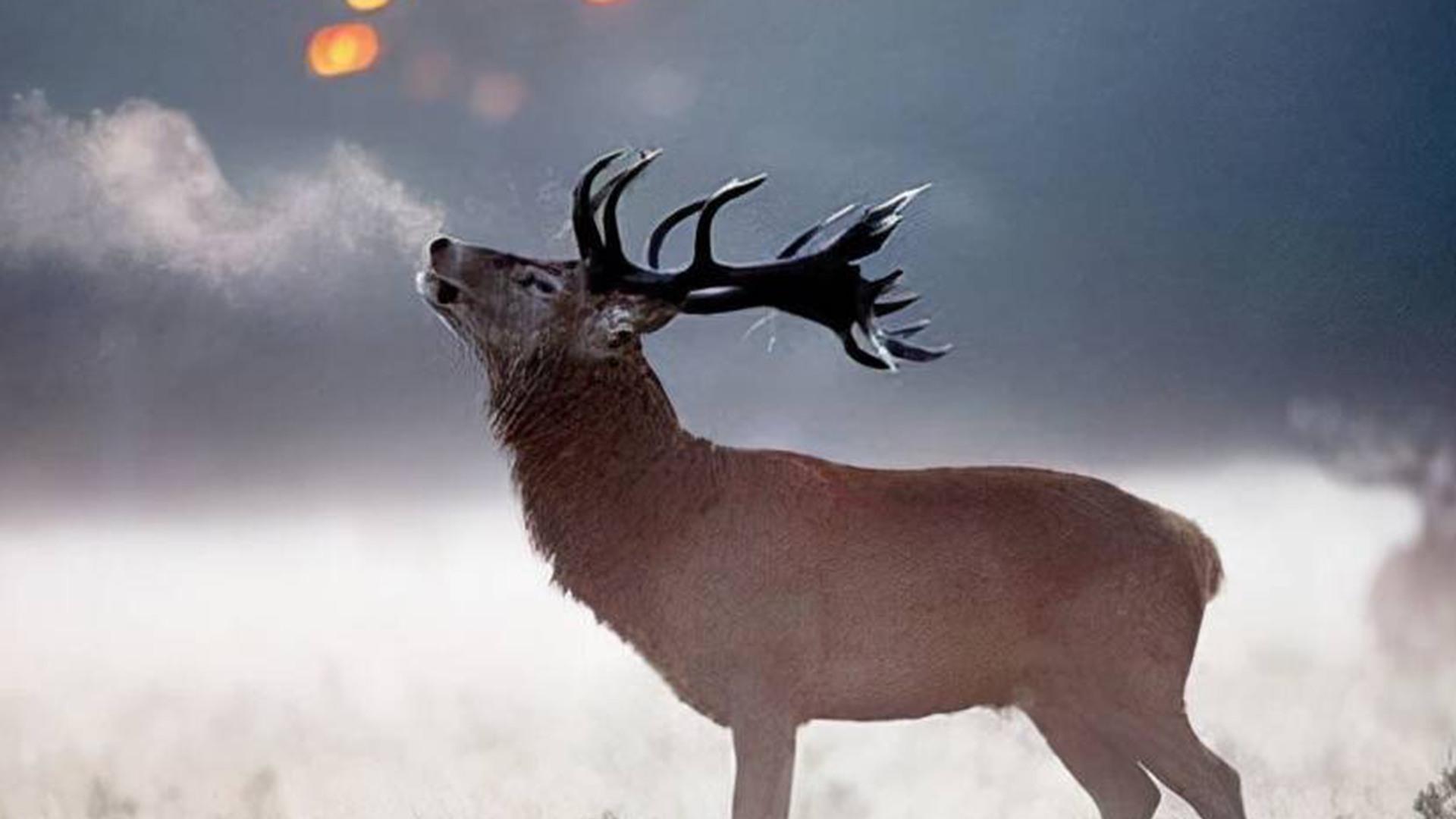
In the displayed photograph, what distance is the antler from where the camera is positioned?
217 inches

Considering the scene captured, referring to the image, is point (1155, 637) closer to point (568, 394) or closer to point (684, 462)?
point (684, 462)

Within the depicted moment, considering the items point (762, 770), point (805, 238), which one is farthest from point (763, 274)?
point (762, 770)

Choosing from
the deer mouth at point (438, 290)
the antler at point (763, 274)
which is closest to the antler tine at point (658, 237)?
the antler at point (763, 274)

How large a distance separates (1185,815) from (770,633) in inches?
77.9

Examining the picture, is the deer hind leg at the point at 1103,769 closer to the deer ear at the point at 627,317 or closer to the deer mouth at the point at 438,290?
the deer ear at the point at 627,317

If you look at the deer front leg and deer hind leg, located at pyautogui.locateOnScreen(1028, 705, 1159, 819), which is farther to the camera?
deer hind leg, located at pyautogui.locateOnScreen(1028, 705, 1159, 819)

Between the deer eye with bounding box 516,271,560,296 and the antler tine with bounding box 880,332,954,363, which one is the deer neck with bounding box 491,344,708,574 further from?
the antler tine with bounding box 880,332,954,363

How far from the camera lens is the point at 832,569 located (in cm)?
520

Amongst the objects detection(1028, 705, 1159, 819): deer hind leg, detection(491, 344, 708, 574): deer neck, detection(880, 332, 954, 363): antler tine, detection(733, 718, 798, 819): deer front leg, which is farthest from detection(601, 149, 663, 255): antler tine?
detection(1028, 705, 1159, 819): deer hind leg

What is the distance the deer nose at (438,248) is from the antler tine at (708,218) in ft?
2.53

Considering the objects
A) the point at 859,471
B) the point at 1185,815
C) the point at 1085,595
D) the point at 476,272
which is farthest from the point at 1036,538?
the point at 476,272

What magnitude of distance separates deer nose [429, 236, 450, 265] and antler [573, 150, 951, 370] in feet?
1.37

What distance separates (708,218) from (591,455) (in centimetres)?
84

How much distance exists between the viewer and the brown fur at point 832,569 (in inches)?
202
